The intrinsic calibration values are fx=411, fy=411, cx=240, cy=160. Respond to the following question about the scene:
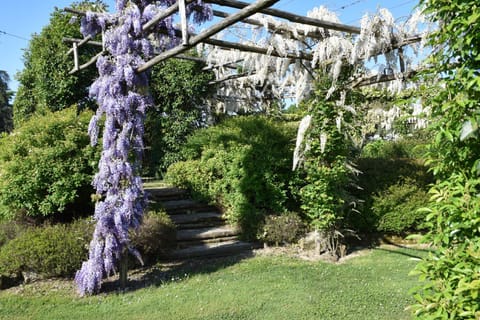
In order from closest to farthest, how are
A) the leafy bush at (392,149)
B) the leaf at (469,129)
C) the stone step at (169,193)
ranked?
the leaf at (469,129), the stone step at (169,193), the leafy bush at (392,149)

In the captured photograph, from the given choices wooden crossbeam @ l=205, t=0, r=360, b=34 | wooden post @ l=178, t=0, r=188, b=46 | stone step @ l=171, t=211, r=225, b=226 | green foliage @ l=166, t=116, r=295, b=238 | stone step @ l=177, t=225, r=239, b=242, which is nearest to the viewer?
wooden post @ l=178, t=0, r=188, b=46

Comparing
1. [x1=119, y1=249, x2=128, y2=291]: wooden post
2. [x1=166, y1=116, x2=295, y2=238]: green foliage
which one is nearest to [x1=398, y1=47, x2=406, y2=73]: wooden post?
[x1=166, y1=116, x2=295, y2=238]: green foliage

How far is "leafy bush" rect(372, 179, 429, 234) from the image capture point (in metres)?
7.30

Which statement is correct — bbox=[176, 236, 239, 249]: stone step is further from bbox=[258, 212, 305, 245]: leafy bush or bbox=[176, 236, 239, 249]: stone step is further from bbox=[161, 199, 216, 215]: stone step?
bbox=[161, 199, 216, 215]: stone step

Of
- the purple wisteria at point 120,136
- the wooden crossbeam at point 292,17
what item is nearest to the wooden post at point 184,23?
the wooden crossbeam at point 292,17

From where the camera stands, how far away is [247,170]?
746 centimetres

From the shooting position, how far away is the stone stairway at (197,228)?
270 inches

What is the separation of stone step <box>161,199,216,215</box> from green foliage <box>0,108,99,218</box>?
182cm

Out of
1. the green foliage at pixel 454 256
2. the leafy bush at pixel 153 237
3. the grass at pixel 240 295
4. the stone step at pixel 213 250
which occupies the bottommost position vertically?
the grass at pixel 240 295

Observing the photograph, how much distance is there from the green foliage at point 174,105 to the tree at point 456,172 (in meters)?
9.44

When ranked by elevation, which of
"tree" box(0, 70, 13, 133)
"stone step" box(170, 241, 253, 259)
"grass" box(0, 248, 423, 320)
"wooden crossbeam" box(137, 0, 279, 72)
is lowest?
"grass" box(0, 248, 423, 320)

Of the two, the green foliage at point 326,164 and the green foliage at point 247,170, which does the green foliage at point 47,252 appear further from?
the green foliage at point 326,164

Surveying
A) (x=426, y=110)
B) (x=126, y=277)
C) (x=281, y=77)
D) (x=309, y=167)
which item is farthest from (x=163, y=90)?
(x=426, y=110)

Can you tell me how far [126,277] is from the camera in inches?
215
